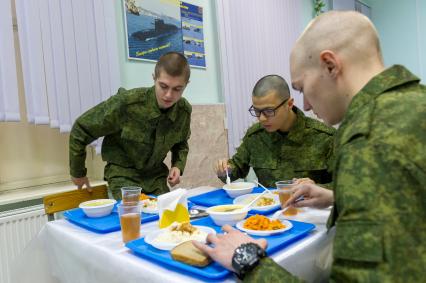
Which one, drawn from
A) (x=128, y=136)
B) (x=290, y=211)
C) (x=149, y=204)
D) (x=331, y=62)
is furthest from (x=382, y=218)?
(x=128, y=136)

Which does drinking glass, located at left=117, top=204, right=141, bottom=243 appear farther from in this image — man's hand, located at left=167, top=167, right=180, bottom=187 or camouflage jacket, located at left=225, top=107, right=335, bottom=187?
camouflage jacket, located at left=225, top=107, right=335, bottom=187

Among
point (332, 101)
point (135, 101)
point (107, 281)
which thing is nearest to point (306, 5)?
point (135, 101)

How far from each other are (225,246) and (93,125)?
50.8 inches

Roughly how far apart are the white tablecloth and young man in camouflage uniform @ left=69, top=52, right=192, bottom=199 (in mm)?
568

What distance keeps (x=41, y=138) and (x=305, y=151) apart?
171 cm

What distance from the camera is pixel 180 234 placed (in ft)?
3.34

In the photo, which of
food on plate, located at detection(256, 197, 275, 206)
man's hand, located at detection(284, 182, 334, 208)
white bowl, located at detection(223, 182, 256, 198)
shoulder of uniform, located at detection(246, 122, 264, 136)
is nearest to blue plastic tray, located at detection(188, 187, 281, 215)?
white bowl, located at detection(223, 182, 256, 198)

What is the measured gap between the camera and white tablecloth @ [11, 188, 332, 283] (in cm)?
91

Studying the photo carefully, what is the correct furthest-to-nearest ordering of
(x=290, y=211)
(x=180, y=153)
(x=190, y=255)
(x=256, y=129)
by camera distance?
(x=180, y=153) < (x=256, y=129) < (x=290, y=211) < (x=190, y=255)

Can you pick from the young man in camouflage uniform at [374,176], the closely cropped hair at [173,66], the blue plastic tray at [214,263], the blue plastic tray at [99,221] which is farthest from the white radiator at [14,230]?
the young man in camouflage uniform at [374,176]

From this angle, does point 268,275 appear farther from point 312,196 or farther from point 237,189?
point 237,189

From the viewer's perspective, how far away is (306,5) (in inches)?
183

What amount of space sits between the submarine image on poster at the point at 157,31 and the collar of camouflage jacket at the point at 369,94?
84.8 inches

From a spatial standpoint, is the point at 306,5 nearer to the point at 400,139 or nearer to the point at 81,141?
the point at 81,141
